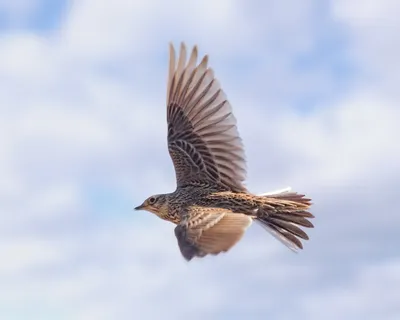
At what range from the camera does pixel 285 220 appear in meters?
15.4

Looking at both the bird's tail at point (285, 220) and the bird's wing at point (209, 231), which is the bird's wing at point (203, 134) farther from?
the bird's wing at point (209, 231)

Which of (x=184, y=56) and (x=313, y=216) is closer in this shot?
(x=313, y=216)

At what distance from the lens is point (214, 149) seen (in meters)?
17.1

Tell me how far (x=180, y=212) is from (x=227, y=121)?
182cm

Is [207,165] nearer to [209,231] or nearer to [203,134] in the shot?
[203,134]

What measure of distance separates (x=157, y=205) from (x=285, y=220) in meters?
2.77

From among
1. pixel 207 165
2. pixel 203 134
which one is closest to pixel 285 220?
pixel 207 165

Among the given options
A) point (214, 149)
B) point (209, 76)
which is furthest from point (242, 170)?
point (209, 76)

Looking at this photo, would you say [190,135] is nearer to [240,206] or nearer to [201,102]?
[201,102]

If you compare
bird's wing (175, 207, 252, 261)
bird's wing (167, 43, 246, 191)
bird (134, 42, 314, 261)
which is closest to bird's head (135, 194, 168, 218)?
bird (134, 42, 314, 261)

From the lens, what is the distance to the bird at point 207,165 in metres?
15.4

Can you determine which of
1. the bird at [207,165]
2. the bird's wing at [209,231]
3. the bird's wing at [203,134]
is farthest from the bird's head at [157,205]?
the bird's wing at [209,231]

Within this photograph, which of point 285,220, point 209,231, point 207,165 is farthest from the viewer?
point 207,165

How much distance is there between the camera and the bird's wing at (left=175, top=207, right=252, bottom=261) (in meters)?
12.3
